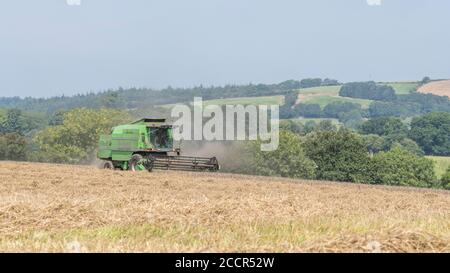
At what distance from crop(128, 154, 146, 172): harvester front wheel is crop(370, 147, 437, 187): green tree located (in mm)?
47859

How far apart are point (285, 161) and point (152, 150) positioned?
5125 cm

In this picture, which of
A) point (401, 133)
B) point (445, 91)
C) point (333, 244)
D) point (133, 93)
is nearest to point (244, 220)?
point (333, 244)

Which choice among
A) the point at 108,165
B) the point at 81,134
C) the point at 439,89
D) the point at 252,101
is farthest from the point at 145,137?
the point at 439,89

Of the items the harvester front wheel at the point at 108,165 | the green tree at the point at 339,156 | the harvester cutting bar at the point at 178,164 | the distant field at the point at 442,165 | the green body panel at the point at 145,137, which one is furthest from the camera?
the distant field at the point at 442,165

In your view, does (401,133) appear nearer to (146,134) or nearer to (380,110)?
(380,110)

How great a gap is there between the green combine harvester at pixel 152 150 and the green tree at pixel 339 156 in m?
41.0

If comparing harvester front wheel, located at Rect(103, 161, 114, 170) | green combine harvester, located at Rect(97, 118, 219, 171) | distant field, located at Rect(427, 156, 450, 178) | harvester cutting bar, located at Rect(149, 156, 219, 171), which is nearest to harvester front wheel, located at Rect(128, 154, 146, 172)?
green combine harvester, located at Rect(97, 118, 219, 171)

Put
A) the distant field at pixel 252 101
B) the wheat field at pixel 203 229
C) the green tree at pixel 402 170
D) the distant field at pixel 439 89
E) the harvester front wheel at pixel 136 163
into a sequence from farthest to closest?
the distant field at pixel 439 89, the distant field at pixel 252 101, the green tree at pixel 402 170, the harvester front wheel at pixel 136 163, the wheat field at pixel 203 229

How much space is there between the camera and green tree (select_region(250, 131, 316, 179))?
270ft

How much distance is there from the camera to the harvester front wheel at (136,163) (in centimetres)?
3691

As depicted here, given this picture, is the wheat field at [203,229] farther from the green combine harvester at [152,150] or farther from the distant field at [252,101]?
the distant field at [252,101]

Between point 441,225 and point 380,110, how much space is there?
191m

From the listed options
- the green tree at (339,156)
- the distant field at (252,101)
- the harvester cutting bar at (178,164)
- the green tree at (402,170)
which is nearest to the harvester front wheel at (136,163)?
the harvester cutting bar at (178,164)

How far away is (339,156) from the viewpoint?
78938 millimetres
